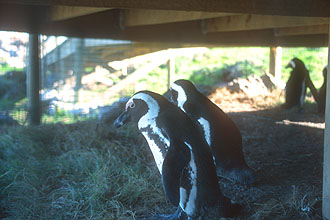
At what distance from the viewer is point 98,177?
4262 mm

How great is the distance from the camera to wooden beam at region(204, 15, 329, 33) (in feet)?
17.0

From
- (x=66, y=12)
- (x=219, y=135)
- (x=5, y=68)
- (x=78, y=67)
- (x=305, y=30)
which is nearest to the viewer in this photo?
(x=219, y=135)

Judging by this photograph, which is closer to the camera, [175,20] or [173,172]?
[173,172]

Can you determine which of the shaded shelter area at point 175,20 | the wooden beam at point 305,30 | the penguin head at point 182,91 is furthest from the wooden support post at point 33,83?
the wooden beam at point 305,30

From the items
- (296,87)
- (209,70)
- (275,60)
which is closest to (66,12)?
(296,87)

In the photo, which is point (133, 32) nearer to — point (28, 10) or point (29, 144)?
point (28, 10)

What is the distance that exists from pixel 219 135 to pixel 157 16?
77.9 inches

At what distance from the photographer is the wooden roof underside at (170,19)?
123 inches

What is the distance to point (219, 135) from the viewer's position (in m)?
4.44

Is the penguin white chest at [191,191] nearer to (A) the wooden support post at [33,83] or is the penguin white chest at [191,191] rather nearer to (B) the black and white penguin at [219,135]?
(B) the black and white penguin at [219,135]

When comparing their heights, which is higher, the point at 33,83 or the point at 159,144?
the point at 33,83

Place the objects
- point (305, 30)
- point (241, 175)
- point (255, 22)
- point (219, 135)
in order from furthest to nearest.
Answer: point (305, 30)
point (255, 22)
point (219, 135)
point (241, 175)

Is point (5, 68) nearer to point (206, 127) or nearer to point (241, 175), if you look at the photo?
point (206, 127)

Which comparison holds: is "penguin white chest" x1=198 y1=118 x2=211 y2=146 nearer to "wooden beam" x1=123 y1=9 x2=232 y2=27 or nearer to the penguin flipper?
"wooden beam" x1=123 y1=9 x2=232 y2=27
